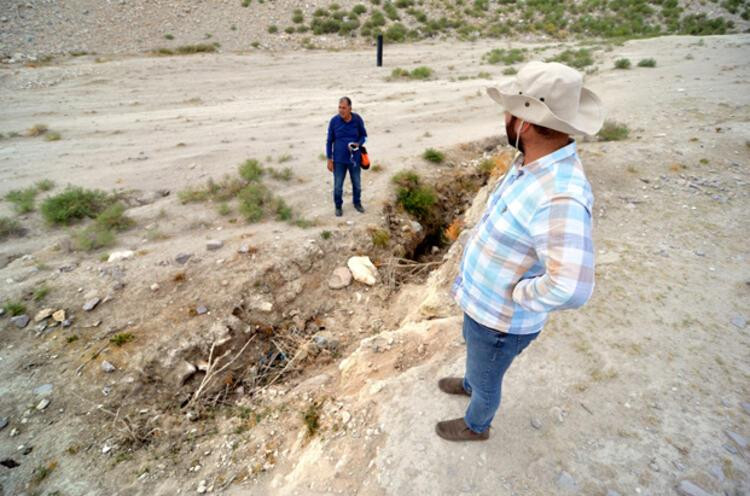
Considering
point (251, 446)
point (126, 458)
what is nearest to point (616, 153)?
point (251, 446)

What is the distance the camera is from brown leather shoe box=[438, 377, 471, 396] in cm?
303

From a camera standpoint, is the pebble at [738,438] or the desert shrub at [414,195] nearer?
the pebble at [738,438]

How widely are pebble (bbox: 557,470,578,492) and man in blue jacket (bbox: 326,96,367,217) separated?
14.5 ft

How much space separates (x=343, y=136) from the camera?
18.2 feet

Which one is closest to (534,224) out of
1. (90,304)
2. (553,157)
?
(553,157)

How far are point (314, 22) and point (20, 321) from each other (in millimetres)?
19875

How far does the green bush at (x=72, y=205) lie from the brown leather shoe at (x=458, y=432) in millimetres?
6114

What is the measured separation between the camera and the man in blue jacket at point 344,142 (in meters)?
5.43

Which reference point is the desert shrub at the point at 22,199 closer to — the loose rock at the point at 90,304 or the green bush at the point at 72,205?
the green bush at the point at 72,205

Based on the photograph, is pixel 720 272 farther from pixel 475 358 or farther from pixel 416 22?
pixel 416 22

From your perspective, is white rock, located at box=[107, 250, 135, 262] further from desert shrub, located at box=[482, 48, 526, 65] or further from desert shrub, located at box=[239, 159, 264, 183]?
desert shrub, located at box=[482, 48, 526, 65]

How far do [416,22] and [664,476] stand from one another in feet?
78.9

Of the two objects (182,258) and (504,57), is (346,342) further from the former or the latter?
(504,57)

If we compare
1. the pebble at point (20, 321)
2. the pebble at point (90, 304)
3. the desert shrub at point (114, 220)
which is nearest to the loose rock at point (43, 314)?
the pebble at point (20, 321)
